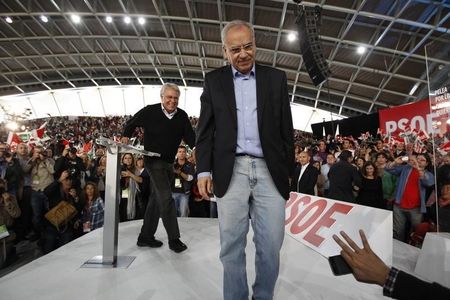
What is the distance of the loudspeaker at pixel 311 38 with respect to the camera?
9438 millimetres

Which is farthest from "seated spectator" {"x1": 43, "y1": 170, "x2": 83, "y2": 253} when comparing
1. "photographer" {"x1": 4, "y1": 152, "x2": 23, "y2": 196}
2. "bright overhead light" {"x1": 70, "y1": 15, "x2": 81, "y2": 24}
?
"bright overhead light" {"x1": 70, "y1": 15, "x2": 81, "y2": 24}

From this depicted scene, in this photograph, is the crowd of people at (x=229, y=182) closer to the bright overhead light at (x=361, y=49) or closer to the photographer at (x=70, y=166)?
the photographer at (x=70, y=166)

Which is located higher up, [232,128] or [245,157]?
[232,128]

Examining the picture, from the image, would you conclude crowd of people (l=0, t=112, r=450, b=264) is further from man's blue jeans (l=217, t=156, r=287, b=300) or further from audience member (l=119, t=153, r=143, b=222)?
man's blue jeans (l=217, t=156, r=287, b=300)

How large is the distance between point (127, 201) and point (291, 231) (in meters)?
2.78

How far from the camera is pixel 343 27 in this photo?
14078mm

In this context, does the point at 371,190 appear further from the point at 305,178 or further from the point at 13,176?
the point at 13,176

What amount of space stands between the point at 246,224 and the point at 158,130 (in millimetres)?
1731

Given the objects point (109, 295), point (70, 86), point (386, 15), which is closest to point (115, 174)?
point (109, 295)

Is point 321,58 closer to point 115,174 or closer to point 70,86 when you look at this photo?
point 115,174

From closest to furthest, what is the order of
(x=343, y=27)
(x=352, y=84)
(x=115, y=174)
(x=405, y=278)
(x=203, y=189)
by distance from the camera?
(x=405, y=278)
(x=203, y=189)
(x=115, y=174)
(x=343, y=27)
(x=352, y=84)

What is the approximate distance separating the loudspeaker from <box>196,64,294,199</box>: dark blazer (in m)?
8.63

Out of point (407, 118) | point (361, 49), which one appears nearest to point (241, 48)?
point (407, 118)

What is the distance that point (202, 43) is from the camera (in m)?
17.4
